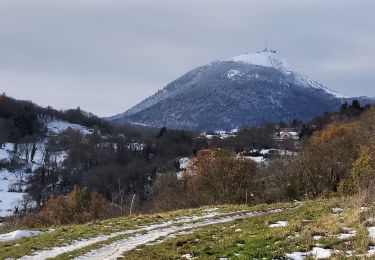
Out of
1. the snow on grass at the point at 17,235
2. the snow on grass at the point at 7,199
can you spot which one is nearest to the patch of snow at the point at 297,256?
the snow on grass at the point at 17,235

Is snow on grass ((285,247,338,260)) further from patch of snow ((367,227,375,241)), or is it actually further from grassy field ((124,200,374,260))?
patch of snow ((367,227,375,241))

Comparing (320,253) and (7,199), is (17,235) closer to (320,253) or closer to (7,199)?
(320,253)

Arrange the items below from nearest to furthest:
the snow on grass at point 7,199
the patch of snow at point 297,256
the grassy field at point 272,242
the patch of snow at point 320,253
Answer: the patch of snow at point 320,253 → the patch of snow at point 297,256 → the grassy field at point 272,242 → the snow on grass at point 7,199

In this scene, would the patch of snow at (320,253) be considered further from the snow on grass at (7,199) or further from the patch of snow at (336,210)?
the snow on grass at (7,199)

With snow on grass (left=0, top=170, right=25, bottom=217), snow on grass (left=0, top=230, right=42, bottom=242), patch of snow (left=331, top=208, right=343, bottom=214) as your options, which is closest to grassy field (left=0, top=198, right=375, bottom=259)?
patch of snow (left=331, top=208, right=343, bottom=214)

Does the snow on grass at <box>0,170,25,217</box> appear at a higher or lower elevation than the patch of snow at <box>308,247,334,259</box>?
lower

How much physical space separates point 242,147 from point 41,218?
12785 centimetres

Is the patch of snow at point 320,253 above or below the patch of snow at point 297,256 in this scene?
above

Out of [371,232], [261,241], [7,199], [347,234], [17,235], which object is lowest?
[7,199]

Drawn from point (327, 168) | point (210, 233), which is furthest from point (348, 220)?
point (327, 168)

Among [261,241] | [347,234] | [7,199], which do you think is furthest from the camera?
[7,199]

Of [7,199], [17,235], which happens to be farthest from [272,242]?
[7,199]

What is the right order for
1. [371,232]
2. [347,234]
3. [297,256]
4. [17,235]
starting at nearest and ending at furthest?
[297,256]
[371,232]
[347,234]
[17,235]

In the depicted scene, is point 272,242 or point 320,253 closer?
point 320,253
